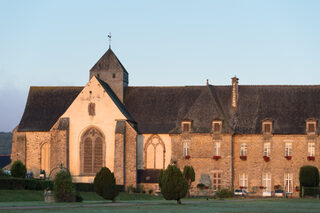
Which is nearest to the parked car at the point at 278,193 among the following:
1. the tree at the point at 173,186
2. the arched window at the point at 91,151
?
the arched window at the point at 91,151

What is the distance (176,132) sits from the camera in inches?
2756

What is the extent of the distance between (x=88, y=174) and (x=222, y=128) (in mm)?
15762

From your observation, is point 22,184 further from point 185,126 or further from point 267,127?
point 267,127

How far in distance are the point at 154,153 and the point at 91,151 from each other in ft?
23.2

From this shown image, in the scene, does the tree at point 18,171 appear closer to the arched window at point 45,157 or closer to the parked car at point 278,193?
the arched window at point 45,157

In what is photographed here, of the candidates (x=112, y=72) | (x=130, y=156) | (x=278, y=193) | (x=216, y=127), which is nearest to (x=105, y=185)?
(x=130, y=156)

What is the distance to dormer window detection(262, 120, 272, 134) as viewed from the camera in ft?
224

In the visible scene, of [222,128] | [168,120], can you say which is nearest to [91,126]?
[168,120]

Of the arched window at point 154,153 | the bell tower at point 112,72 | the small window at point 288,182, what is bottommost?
the small window at point 288,182

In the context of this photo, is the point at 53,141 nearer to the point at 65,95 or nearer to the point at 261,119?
the point at 65,95

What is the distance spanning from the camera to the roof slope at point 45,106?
2931 inches

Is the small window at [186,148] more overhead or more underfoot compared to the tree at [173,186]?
more overhead

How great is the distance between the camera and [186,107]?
72938 millimetres

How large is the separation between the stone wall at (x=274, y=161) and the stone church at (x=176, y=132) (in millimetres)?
107
